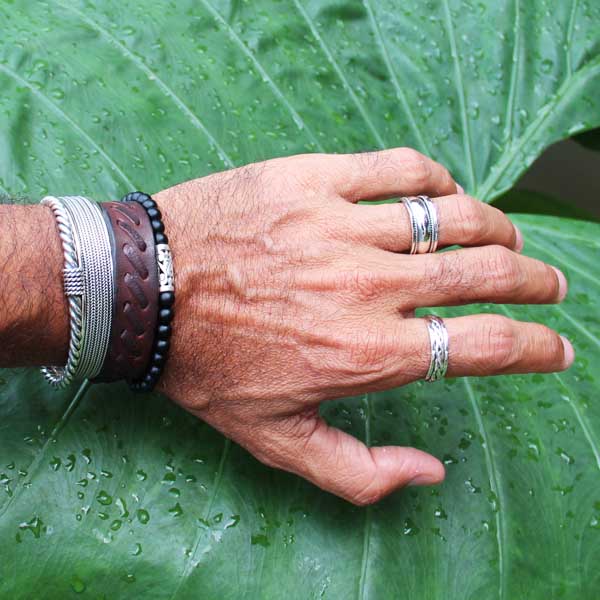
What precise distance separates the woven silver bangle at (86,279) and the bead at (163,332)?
0.14 feet

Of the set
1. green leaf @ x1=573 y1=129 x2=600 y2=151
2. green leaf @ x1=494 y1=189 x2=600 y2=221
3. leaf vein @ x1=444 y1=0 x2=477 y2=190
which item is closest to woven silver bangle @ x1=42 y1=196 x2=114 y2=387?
leaf vein @ x1=444 y1=0 x2=477 y2=190

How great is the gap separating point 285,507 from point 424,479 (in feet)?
0.48

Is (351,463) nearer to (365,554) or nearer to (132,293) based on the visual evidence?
(365,554)

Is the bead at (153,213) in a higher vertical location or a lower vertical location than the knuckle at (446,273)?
higher

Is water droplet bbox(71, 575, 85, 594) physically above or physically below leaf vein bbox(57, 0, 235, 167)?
below

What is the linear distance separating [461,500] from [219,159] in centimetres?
48

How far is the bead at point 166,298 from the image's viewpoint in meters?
0.71

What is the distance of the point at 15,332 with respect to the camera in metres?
0.69

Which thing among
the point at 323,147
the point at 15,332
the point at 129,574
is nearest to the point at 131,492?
the point at 129,574

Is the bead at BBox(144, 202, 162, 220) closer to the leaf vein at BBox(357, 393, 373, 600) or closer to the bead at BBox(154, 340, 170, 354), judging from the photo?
the bead at BBox(154, 340, 170, 354)

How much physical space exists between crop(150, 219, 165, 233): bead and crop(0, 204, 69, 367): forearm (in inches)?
3.4

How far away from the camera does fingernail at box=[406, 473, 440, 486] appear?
74 centimetres

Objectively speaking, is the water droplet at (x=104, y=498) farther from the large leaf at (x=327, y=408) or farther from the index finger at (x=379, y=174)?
the index finger at (x=379, y=174)

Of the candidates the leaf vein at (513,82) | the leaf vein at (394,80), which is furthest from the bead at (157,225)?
the leaf vein at (513,82)
